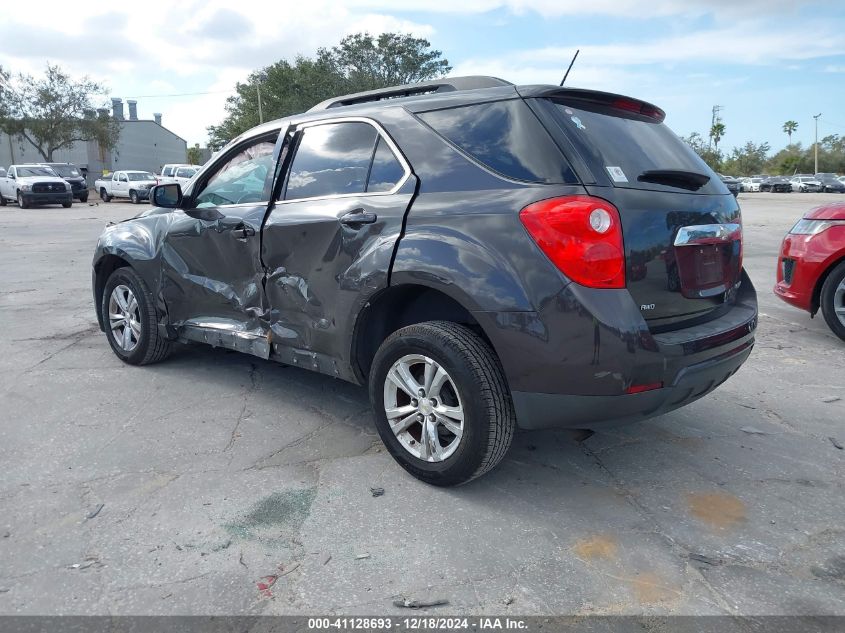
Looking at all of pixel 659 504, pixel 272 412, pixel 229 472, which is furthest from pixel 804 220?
pixel 229 472

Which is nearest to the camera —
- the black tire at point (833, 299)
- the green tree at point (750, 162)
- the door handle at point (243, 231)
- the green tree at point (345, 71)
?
the door handle at point (243, 231)

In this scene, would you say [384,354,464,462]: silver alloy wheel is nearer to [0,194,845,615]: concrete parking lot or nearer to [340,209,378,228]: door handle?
[0,194,845,615]: concrete parking lot

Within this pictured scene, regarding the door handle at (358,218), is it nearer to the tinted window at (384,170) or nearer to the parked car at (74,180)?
the tinted window at (384,170)

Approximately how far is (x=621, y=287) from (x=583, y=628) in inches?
50.3

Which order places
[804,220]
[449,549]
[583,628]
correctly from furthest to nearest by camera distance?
[804,220] → [449,549] → [583,628]

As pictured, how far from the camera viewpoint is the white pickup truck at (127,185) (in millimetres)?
33375

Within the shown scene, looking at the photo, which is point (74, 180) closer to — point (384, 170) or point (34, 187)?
point (34, 187)

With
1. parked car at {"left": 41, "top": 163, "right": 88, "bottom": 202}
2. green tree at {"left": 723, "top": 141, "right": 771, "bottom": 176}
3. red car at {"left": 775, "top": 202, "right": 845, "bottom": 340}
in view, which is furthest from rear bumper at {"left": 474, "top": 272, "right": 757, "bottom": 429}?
green tree at {"left": 723, "top": 141, "right": 771, "bottom": 176}

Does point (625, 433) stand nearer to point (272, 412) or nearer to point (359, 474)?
point (359, 474)

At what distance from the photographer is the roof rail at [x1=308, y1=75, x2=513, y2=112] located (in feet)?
11.4

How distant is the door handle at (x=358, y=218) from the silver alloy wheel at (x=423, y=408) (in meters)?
0.70

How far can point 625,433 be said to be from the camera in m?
3.88

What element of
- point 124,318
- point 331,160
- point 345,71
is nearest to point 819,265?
point 331,160

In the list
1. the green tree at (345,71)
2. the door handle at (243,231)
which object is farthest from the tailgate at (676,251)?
the green tree at (345,71)
